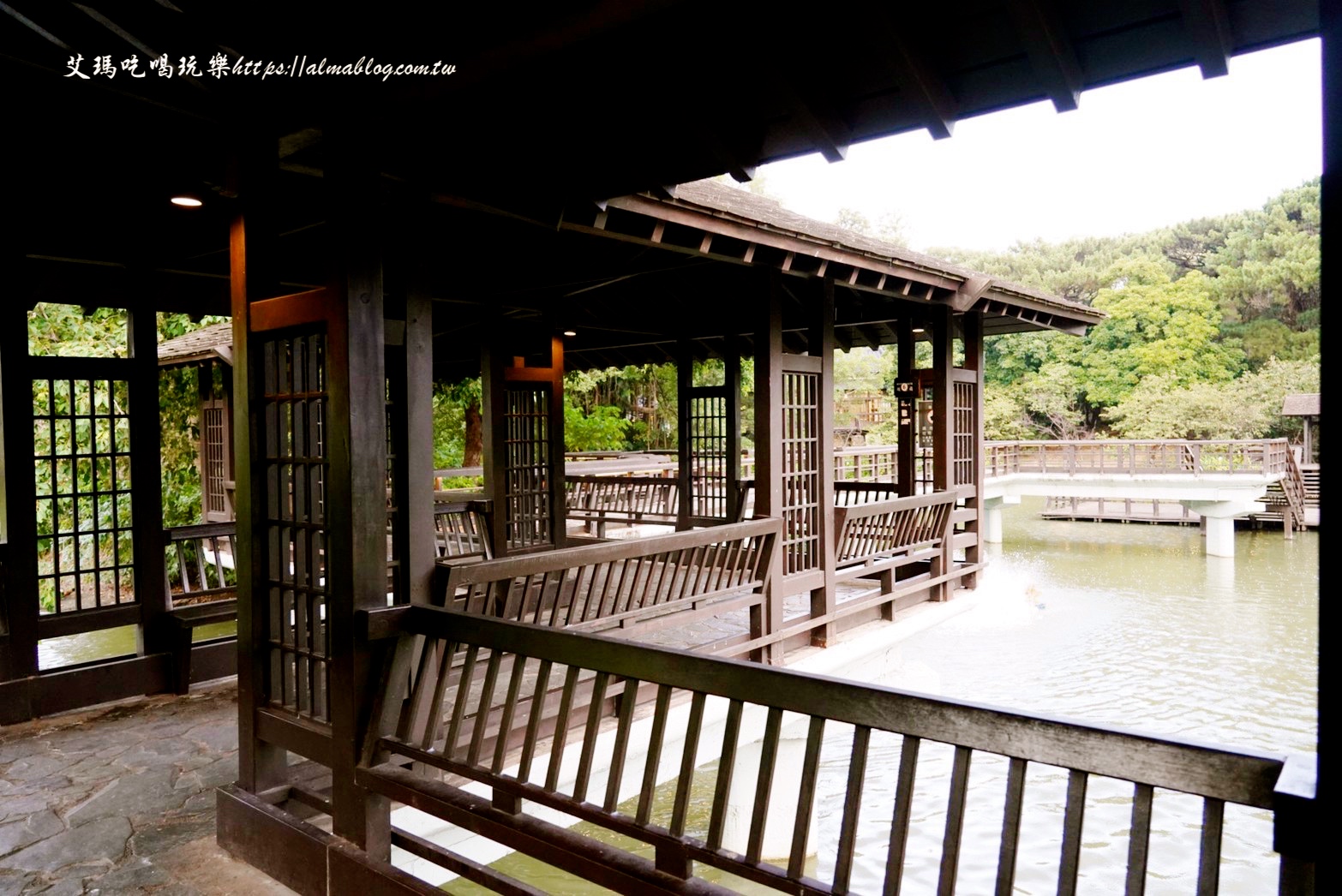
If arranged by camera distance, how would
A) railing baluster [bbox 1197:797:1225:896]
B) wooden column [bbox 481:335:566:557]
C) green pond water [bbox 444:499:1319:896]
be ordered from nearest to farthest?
railing baluster [bbox 1197:797:1225:896] < green pond water [bbox 444:499:1319:896] < wooden column [bbox 481:335:566:557]

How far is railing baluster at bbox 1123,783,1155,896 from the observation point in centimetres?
169

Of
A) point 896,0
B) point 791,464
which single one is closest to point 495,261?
point 791,464

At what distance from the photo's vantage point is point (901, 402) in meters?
9.22

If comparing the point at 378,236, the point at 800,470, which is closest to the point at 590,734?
the point at 378,236

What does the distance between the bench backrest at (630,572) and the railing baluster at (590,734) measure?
1173 mm

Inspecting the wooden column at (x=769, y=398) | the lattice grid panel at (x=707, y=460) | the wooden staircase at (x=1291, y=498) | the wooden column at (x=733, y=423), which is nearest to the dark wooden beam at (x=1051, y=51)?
the wooden column at (x=769, y=398)

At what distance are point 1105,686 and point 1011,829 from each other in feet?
38.9

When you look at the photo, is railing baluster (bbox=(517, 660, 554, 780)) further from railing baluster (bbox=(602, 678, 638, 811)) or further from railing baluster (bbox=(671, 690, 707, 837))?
railing baluster (bbox=(671, 690, 707, 837))

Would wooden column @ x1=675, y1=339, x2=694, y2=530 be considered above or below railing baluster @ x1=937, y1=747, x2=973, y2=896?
above

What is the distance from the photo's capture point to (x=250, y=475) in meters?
3.65

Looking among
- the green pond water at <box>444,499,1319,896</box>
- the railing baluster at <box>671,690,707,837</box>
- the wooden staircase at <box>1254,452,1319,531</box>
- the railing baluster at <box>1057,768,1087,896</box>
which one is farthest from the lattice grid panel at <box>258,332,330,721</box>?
the wooden staircase at <box>1254,452,1319,531</box>

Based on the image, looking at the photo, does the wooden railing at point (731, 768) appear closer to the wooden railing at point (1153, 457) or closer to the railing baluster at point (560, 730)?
the railing baluster at point (560, 730)

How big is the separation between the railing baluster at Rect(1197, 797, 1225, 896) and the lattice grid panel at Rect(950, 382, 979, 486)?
7.84m

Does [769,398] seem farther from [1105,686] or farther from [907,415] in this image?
[1105,686]
